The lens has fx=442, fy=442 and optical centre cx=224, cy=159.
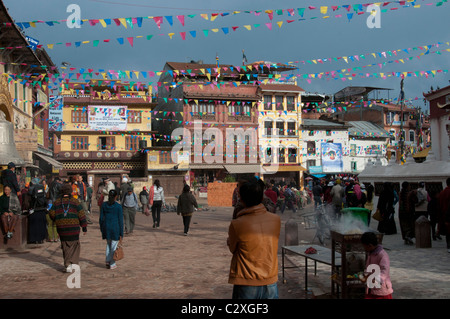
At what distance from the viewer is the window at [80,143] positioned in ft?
147

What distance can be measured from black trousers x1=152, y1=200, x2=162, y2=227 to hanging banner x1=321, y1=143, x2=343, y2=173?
119 ft

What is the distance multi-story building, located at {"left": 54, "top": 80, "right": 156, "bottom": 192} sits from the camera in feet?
146

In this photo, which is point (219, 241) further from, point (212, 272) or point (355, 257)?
point (355, 257)

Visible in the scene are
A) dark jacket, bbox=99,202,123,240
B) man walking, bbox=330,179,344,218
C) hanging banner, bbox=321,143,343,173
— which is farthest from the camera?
hanging banner, bbox=321,143,343,173

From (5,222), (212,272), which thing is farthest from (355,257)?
(5,222)

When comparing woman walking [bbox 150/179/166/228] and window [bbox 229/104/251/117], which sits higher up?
window [bbox 229/104/251/117]

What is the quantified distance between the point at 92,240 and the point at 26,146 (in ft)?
28.7

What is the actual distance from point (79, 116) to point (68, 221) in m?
38.8

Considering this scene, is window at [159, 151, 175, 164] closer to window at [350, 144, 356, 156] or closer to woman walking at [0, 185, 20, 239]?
window at [350, 144, 356, 156]

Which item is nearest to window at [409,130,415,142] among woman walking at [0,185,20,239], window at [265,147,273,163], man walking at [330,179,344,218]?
window at [265,147,273,163]

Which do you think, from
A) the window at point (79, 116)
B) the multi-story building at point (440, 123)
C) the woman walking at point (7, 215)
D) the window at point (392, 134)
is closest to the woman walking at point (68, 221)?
the woman walking at point (7, 215)

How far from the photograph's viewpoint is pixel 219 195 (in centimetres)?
3102

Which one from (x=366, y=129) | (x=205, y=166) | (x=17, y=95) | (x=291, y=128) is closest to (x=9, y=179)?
(x=17, y=95)
